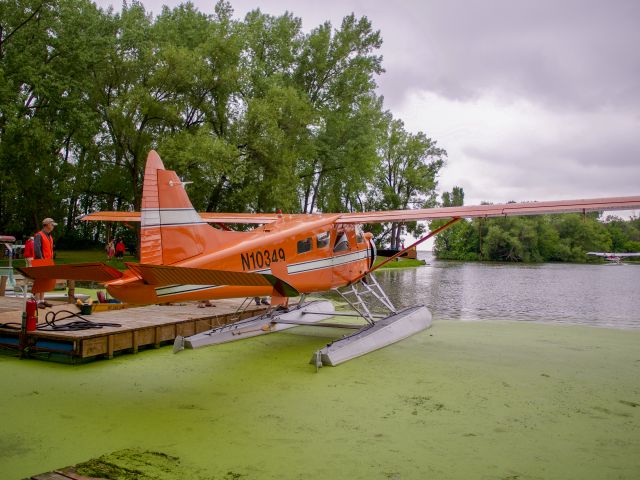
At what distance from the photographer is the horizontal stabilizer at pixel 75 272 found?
5078mm

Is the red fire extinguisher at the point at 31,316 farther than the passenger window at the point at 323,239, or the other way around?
the passenger window at the point at 323,239

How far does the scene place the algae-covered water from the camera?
3.97 meters

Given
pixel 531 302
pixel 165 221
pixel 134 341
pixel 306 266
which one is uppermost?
pixel 165 221

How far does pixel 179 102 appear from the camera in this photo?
26.3m

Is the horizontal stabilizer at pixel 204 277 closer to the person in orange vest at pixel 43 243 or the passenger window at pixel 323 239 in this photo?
the passenger window at pixel 323 239

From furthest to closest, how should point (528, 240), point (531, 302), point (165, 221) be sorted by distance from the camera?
point (528, 240) → point (531, 302) → point (165, 221)

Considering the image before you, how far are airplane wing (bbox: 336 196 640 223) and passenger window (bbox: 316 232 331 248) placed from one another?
436mm

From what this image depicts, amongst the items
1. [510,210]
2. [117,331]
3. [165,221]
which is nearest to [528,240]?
[510,210]

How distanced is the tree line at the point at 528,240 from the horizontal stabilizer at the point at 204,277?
2167 inches

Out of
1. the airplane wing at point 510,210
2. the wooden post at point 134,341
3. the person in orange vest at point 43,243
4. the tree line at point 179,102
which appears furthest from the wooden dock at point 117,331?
the tree line at point 179,102

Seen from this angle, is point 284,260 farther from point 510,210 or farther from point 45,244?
point 45,244

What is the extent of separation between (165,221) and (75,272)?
143cm

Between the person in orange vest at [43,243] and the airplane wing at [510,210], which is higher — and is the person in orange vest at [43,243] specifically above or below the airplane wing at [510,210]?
below

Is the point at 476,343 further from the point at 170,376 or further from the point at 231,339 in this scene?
the point at 170,376
